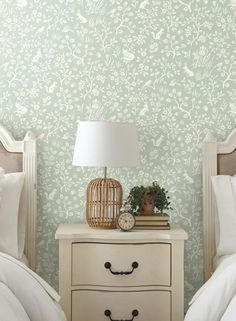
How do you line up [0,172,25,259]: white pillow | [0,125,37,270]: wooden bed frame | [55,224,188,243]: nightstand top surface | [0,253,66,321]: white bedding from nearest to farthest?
[0,253,66,321]: white bedding
[55,224,188,243]: nightstand top surface
[0,172,25,259]: white pillow
[0,125,37,270]: wooden bed frame

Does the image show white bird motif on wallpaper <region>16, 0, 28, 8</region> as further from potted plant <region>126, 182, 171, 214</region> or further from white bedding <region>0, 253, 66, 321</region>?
white bedding <region>0, 253, 66, 321</region>

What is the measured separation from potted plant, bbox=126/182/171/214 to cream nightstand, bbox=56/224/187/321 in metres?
0.21

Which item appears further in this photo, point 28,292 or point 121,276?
point 121,276

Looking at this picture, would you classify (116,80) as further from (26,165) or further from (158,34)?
(26,165)

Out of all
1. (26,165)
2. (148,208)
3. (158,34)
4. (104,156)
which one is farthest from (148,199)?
(158,34)

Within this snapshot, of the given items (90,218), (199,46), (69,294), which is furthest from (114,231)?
(199,46)

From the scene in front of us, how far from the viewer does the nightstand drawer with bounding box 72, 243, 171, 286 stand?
10.8ft

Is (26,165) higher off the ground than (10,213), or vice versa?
(26,165)

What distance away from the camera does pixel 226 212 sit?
349 centimetres

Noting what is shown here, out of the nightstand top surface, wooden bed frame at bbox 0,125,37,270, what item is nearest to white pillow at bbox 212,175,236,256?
the nightstand top surface

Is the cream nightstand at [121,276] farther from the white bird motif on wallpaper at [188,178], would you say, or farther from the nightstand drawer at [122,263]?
the white bird motif on wallpaper at [188,178]

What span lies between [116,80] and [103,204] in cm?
75

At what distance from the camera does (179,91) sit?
3.72m

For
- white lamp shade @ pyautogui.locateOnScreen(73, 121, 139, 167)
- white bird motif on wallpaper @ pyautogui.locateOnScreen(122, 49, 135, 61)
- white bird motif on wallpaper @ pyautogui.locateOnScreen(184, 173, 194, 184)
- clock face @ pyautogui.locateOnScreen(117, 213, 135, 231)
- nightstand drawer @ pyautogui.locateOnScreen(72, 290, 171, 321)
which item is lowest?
nightstand drawer @ pyautogui.locateOnScreen(72, 290, 171, 321)
